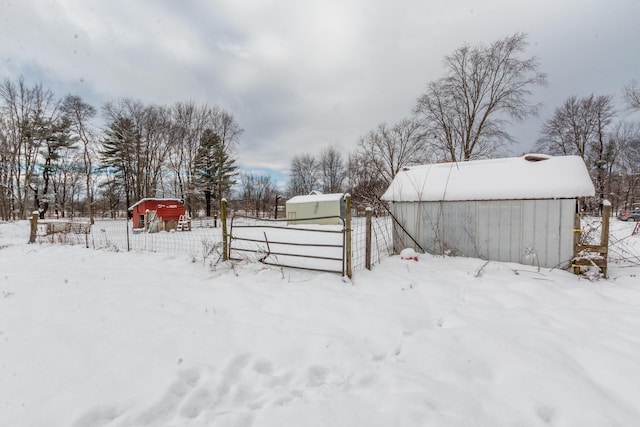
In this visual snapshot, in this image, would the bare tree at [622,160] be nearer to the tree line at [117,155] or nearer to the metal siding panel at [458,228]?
the metal siding panel at [458,228]

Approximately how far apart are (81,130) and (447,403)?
31.4 meters

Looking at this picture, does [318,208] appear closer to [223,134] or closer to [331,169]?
[223,134]

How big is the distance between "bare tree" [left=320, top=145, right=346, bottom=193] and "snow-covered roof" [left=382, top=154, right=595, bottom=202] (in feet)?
126

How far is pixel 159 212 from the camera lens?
60.7 feet

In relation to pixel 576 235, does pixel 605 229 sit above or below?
above

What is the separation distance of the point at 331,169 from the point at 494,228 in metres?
42.1

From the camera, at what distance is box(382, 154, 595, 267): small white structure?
557 centimetres

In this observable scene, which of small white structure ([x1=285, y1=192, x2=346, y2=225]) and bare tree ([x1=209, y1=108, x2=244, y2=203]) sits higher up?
bare tree ([x1=209, y1=108, x2=244, y2=203])

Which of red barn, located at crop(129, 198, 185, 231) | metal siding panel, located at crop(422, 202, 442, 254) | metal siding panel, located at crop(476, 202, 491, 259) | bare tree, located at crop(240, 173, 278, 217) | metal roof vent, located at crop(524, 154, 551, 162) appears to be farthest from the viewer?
bare tree, located at crop(240, 173, 278, 217)

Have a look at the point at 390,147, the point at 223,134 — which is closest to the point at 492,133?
the point at 390,147

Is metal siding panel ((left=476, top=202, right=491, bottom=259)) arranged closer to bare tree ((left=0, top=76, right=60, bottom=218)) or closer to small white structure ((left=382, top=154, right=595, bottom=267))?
small white structure ((left=382, top=154, right=595, bottom=267))

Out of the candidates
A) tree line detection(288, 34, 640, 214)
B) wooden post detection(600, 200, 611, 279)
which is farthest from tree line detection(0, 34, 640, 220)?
wooden post detection(600, 200, 611, 279)

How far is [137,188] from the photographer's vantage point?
27594 mm

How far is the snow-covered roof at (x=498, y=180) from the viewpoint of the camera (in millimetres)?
5625
